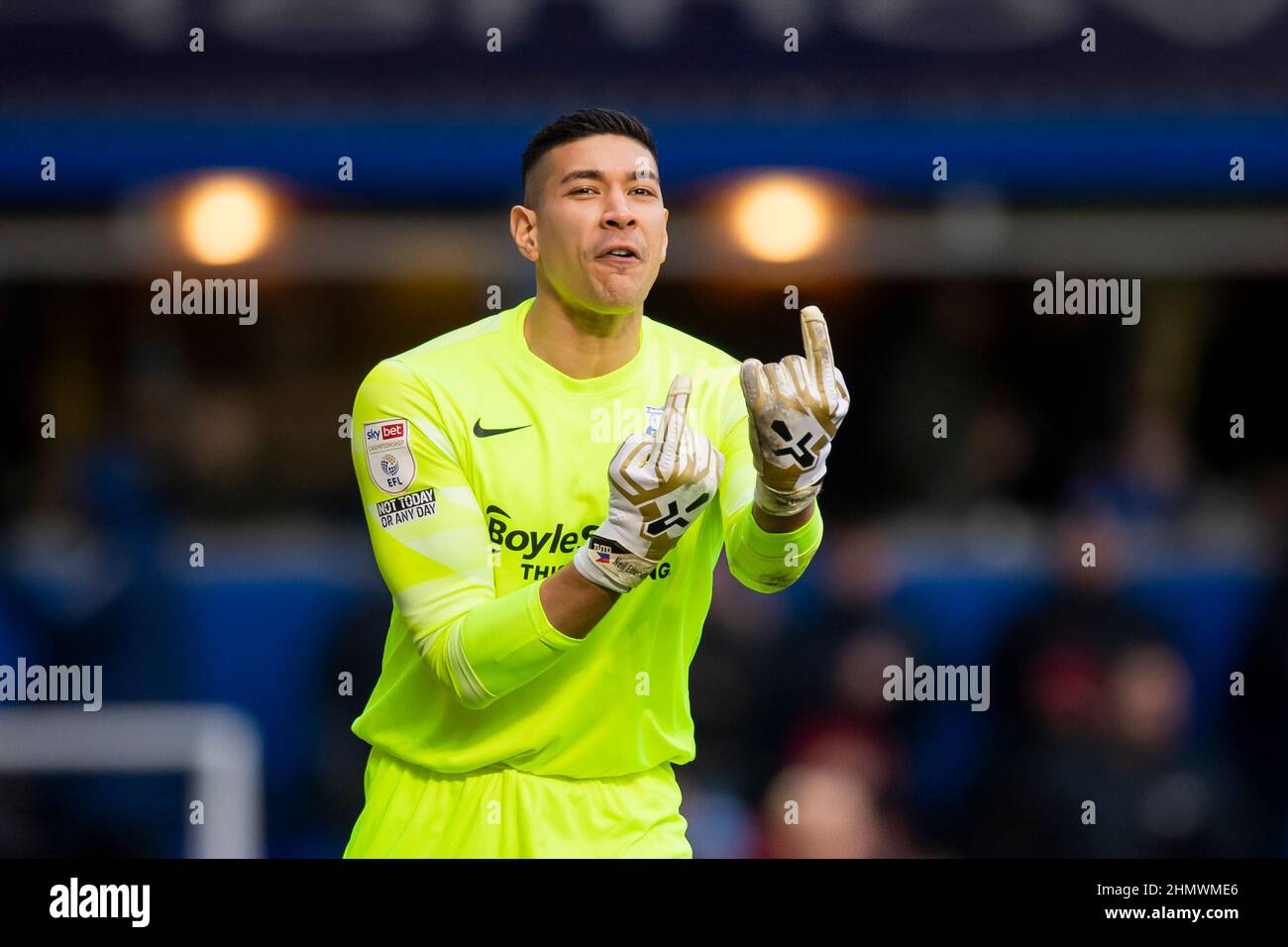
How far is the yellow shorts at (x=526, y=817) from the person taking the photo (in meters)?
3.31

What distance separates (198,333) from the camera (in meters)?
5.50

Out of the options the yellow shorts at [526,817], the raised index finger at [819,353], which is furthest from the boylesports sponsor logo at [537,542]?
the raised index finger at [819,353]

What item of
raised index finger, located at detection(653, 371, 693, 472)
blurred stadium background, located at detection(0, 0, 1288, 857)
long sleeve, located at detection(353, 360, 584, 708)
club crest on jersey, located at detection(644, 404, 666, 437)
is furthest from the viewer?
blurred stadium background, located at detection(0, 0, 1288, 857)

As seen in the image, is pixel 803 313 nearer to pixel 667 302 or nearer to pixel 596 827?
pixel 596 827

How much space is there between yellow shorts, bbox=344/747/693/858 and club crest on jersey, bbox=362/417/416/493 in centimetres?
57

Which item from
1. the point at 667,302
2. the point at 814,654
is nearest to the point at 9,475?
the point at 667,302

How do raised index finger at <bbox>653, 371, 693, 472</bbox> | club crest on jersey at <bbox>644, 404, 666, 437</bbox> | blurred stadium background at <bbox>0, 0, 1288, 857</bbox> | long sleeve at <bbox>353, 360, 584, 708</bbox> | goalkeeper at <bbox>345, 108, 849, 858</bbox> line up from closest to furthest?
raised index finger at <bbox>653, 371, 693, 472</bbox>, long sleeve at <bbox>353, 360, 584, 708</bbox>, goalkeeper at <bbox>345, 108, 849, 858</bbox>, club crest on jersey at <bbox>644, 404, 666, 437</bbox>, blurred stadium background at <bbox>0, 0, 1288, 857</bbox>

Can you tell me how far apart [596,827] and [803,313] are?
1.06 metres

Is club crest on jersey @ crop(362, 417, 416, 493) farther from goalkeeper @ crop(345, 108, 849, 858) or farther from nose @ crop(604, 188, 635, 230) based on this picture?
nose @ crop(604, 188, 635, 230)

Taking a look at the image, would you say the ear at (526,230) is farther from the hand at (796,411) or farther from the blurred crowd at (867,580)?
the blurred crowd at (867,580)

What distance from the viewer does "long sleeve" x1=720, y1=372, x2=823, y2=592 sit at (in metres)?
3.20

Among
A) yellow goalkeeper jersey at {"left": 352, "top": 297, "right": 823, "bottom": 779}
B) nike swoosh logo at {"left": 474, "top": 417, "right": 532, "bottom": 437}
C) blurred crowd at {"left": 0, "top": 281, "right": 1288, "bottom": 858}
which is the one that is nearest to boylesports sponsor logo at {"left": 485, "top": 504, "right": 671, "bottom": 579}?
yellow goalkeeper jersey at {"left": 352, "top": 297, "right": 823, "bottom": 779}

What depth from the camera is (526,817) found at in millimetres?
3312
